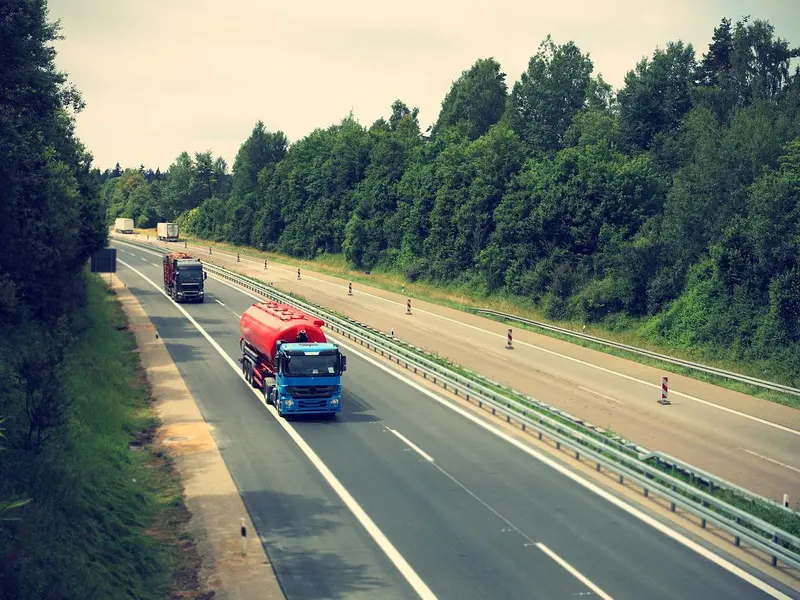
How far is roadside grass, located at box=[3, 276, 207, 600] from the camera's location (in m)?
14.4

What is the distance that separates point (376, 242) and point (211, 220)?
61483 millimetres

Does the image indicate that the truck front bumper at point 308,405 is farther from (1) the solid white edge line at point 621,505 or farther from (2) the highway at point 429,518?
(1) the solid white edge line at point 621,505

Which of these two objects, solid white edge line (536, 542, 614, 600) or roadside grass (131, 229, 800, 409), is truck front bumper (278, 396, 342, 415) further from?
roadside grass (131, 229, 800, 409)

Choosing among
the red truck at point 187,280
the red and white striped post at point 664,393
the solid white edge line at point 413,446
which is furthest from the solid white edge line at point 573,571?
the red truck at point 187,280

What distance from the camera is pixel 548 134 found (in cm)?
9106

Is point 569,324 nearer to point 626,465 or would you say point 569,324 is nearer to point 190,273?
point 190,273

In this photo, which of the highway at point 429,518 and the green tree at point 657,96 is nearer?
the highway at point 429,518

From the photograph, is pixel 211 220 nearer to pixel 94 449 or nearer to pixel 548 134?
pixel 548 134

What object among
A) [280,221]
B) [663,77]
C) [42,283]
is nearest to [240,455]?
[42,283]

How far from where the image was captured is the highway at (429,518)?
16.1 m

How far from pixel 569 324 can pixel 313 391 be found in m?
31.7

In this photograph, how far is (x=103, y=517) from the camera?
18.3 m

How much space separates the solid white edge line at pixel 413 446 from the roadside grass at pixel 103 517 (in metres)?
7.53

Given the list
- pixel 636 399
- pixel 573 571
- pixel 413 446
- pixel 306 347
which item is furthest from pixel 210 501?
pixel 636 399
